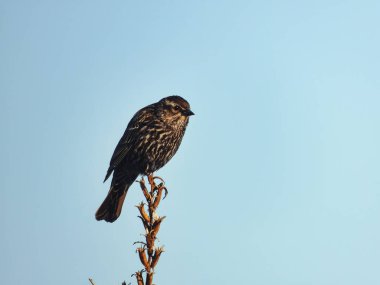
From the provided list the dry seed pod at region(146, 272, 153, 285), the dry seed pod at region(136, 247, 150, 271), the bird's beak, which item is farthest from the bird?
the dry seed pod at region(146, 272, 153, 285)

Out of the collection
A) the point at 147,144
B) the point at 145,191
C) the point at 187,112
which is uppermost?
the point at 187,112

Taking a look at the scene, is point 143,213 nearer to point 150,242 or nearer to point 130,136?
point 150,242

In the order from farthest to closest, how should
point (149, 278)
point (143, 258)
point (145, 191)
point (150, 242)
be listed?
point (145, 191) → point (150, 242) → point (143, 258) → point (149, 278)

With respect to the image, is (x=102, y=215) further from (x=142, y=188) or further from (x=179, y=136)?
(x=142, y=188)

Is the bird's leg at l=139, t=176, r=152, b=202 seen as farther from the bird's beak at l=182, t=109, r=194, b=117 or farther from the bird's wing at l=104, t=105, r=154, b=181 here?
the bird's beak at l=182, t=109, r=194, b=117

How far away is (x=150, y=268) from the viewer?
3.55 m

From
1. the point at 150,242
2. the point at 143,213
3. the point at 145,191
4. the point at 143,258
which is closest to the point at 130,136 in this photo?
the point at 145,191

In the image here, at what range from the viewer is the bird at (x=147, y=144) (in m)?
8.84

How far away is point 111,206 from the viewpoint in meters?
8.46

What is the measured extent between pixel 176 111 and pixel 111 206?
6.32ft

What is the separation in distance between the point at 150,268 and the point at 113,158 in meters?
5.56

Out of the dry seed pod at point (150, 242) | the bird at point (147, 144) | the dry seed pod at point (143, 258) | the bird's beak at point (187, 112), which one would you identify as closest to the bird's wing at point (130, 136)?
the bird at point (147, 144)

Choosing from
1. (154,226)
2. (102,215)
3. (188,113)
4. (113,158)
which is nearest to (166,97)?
(188,113)

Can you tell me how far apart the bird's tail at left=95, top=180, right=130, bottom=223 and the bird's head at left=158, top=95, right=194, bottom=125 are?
4.80ft
